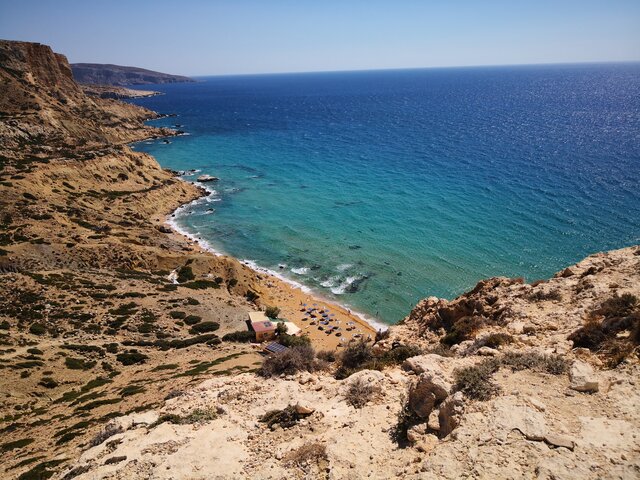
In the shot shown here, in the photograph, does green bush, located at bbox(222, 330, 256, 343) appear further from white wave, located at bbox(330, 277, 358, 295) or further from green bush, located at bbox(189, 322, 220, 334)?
white wave, located at bbox(330, 277, 358, 295)

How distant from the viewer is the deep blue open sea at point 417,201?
56.7 m

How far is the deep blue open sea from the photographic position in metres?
56.7

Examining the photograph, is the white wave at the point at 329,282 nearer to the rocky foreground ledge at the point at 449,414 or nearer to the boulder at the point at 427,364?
the rocky foreground ledge at the point at 449,414

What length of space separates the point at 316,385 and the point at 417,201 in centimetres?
6604

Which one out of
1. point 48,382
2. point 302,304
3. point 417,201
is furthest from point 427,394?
point 417,201

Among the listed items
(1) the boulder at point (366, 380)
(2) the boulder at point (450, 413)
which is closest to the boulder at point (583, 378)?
(2) the boulder at point (450, 413)

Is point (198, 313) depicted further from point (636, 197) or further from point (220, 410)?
point (636, 197)

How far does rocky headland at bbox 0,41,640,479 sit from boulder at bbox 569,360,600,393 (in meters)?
0.06

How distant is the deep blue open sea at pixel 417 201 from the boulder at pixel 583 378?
118ft

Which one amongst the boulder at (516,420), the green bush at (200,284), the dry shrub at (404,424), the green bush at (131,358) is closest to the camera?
the boulder at (516,420)

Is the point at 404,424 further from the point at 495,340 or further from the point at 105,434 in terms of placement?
the point at 105,434

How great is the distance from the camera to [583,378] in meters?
13.0

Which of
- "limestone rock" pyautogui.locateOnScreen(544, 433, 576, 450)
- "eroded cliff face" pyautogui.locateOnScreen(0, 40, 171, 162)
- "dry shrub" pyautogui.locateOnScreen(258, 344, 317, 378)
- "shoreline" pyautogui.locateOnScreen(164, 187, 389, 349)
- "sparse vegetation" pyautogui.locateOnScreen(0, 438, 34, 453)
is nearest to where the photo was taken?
"limestone rock" pyautogui.locateOnScreen(544, 433, 576, 450)

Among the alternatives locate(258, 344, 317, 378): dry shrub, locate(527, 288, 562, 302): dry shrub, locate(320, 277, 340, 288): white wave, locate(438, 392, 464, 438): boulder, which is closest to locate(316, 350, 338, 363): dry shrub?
locate(258, 344, 317, 378): dry shrub
